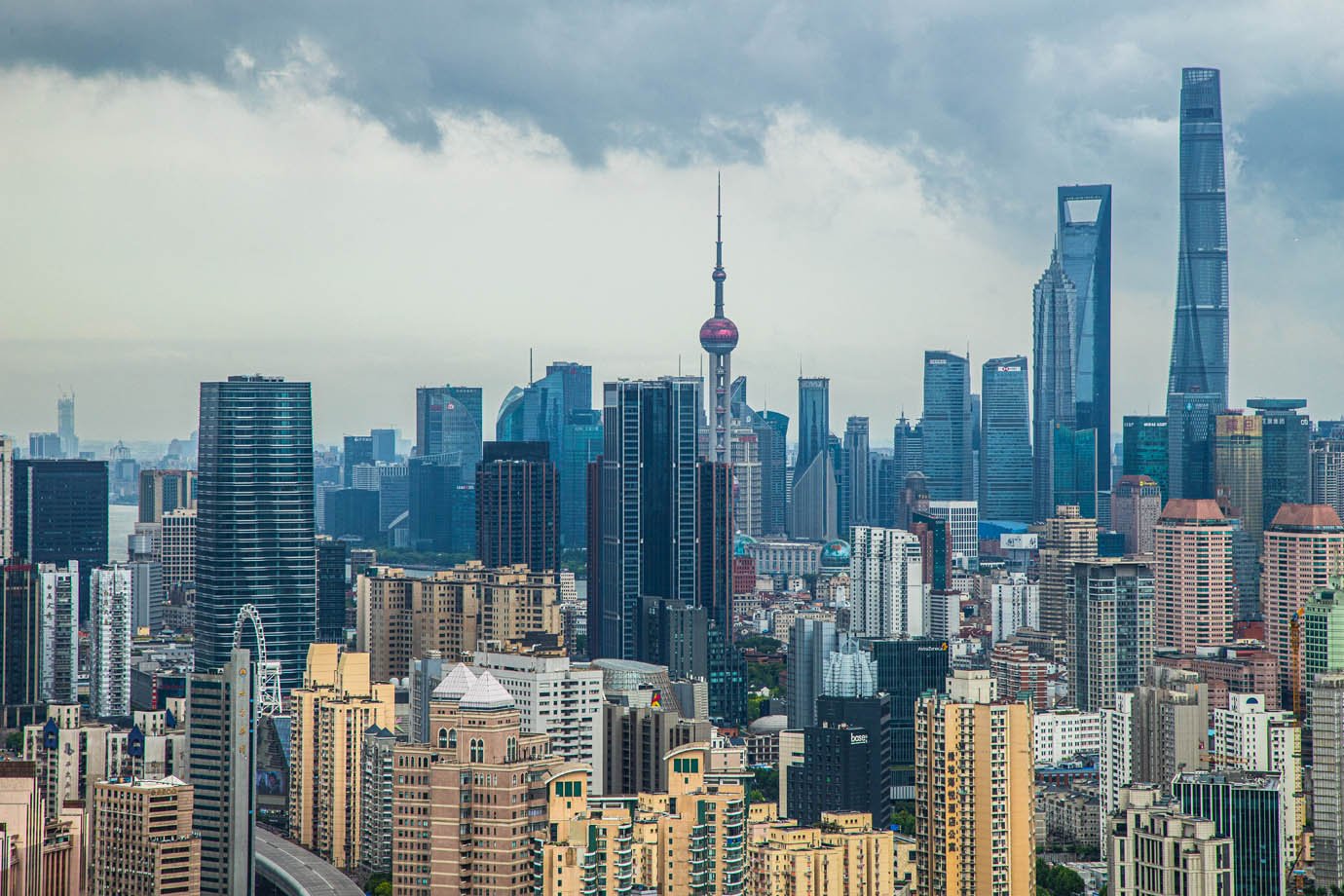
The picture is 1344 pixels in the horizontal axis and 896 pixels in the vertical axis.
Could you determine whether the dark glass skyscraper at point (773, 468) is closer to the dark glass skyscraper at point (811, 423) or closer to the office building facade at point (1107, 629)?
the dark glass skyscraper at point (811, 423)

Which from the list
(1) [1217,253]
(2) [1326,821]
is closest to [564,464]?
(1) [1217,253]

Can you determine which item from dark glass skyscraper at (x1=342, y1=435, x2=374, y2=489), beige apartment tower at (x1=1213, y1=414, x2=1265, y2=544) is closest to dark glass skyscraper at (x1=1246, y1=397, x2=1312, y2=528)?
beige apartment tower at (x1=1213, y1=414, x2=1265, y2=544)

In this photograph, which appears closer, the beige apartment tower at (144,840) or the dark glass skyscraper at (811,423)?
the beige apartment tower at (144,840)

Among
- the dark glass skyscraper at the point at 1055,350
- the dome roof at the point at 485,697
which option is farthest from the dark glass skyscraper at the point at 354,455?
the dark glass skyscraper at the point at 1055,350

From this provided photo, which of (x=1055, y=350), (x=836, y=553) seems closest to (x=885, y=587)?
(x=836, y=553)

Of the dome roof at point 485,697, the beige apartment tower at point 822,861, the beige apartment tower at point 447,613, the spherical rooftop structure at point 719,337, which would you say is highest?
the spherical rooftop structure at point 719,337

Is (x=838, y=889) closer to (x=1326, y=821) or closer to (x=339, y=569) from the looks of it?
(x=1326, y=821)
